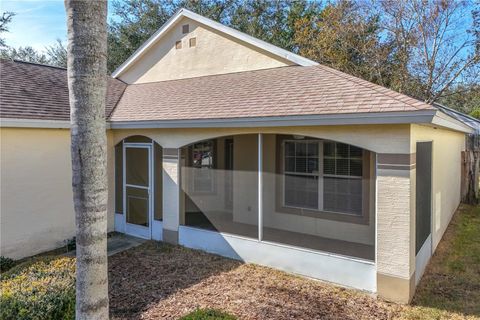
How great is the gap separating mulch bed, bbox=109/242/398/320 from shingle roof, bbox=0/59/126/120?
420cm

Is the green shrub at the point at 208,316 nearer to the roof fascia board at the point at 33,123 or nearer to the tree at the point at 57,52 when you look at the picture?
the roof fascia board at the point at 33,123

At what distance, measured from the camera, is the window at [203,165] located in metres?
9.26

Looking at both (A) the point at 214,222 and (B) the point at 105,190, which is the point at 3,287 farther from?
(A) the point at 214,222

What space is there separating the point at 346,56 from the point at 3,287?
19444 millimetres

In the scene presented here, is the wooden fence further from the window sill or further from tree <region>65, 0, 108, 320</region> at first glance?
tree <region>65, 0, 108, 320</region>

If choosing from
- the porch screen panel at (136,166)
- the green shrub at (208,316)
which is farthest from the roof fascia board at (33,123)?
the green shrub at (208,316)

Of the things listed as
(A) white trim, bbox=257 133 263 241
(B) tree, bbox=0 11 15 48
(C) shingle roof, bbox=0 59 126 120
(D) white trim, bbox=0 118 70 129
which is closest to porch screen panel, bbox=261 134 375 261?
(A) white trim, bbox=257 133 263 241

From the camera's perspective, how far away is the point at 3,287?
478 centimetres

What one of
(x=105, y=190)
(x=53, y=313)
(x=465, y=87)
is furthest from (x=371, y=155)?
(x=465, y=87)

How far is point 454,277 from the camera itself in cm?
708

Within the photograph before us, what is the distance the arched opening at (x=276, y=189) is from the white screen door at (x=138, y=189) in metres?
1.38

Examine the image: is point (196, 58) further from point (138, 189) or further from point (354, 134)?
point (354, 134)

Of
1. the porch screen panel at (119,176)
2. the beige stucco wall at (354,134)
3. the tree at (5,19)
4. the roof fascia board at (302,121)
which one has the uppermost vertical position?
the tree at (5,19)

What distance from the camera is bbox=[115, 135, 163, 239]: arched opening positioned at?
32.1 ft
